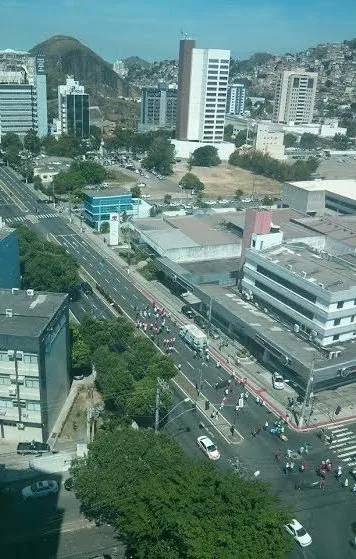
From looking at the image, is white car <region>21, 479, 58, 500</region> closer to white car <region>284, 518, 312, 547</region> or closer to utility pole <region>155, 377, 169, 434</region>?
utility pole <region>155, 377, 169, 434</region>

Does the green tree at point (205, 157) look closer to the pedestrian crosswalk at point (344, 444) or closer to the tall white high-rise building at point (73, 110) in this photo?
the tall white high-rise building at point (73, 110)

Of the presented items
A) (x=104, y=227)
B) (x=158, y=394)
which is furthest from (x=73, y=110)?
(x=158, y=394)

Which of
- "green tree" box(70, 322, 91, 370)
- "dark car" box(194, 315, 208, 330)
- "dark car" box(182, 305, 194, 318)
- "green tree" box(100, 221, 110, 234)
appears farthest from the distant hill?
Result: "green tree" box(70, 322, 91, 370)

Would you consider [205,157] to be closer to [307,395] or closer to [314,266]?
[314,266]

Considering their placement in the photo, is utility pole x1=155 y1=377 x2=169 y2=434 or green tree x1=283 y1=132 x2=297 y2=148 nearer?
utility pole x1=155 y1=377 x2=169 y2=434

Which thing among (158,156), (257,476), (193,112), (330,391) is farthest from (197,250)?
(193,112)
